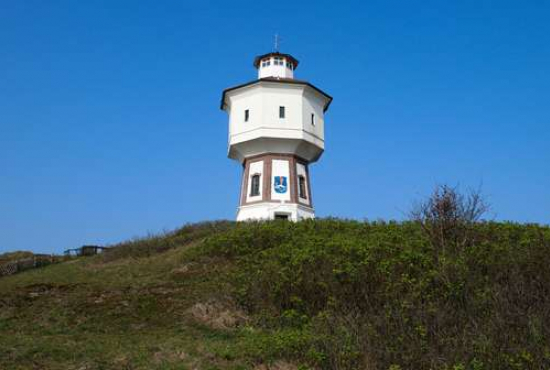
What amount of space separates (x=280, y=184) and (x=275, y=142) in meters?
2.29

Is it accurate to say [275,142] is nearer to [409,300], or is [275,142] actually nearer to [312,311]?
[312,311]

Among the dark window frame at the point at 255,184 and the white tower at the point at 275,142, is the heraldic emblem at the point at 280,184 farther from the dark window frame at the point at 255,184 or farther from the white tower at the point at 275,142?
the dark window frame at the point at 255,184

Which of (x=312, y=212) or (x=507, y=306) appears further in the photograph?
(x=312, y=212)

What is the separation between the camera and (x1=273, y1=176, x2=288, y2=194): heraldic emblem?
28078 mm

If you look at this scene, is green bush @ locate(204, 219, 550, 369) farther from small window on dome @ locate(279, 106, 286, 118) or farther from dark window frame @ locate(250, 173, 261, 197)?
small window on dome @ locate(279, 106, 286, 118)

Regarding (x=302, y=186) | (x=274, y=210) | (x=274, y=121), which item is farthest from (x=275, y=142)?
(x=274, y=210)

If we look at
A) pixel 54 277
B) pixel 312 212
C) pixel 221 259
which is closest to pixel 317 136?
pixel 312 212

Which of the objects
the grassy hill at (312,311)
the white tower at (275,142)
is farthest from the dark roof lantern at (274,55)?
the grassy hill at (312,311)

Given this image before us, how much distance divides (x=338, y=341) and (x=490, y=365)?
91.3 inches

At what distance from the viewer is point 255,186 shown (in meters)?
28.9

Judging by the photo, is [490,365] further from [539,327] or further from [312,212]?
[312,212]

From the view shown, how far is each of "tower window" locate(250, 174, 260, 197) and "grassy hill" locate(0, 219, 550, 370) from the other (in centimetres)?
1140

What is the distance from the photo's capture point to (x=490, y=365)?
7.45 metres

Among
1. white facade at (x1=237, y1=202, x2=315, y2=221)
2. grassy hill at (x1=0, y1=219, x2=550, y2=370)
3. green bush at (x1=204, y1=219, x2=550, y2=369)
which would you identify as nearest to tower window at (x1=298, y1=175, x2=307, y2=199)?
white facade at (x1=237, y1=202, x2=315, y2=221)
